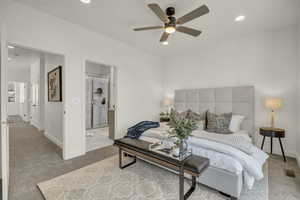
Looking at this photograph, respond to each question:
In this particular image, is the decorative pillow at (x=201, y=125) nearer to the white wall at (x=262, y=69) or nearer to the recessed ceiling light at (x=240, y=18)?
the white wall at (x=262, y=69)

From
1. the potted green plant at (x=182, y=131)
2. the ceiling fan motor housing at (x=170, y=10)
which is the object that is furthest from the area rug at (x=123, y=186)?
the ceiling fan motor housing at (x=170, y=10)

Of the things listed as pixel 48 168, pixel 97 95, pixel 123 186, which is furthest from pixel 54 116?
pixel 123 186

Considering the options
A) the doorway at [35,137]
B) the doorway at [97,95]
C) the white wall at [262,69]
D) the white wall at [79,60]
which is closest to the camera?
the doorway at [35,137]

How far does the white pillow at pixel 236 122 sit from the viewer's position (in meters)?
3.31

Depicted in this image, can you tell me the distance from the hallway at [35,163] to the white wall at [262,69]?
3.80 metres

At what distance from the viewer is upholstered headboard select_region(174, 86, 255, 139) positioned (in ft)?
11.5

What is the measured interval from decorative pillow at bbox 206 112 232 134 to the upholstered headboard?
53 centimetres

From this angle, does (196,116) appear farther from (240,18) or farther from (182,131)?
(240,18)

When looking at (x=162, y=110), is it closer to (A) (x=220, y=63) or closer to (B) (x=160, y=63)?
(B) (x=160, y=63)

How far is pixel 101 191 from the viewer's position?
78.8 inches

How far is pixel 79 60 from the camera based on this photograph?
3246 millimetres

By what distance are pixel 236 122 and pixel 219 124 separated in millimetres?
505

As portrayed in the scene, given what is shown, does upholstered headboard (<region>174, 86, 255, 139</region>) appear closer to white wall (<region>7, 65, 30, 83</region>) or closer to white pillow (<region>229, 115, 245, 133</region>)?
white pillow (<region>229, 115, 245, 133</region>)

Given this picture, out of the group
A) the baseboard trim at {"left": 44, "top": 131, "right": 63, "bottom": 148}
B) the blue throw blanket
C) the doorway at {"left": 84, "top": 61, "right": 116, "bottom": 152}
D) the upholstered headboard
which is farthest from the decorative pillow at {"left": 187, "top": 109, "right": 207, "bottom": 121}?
the baseboard trim at {"left": 44, "top": 131, "right": 63, "bottom": 148}
